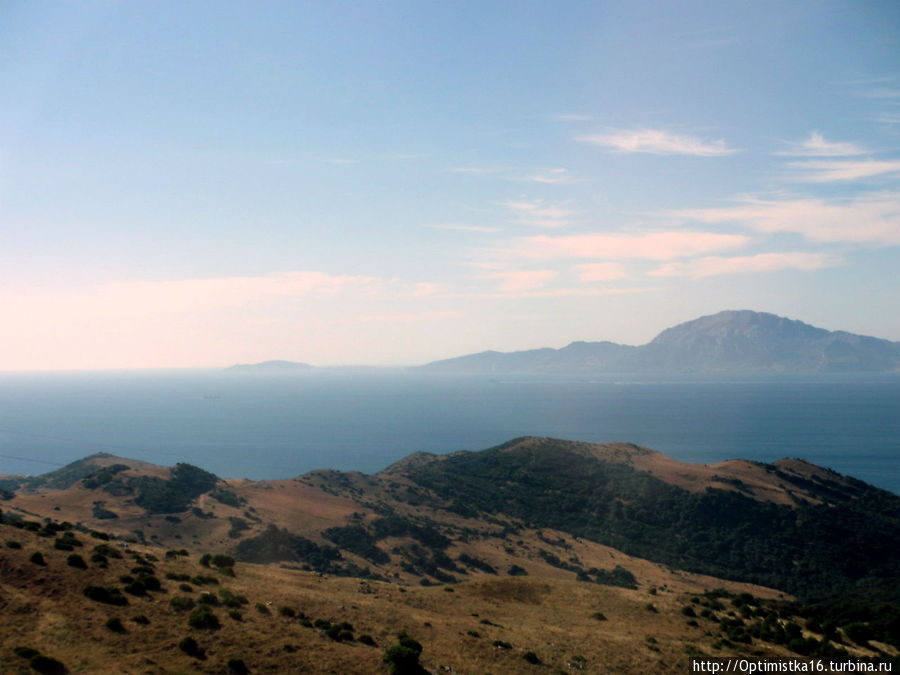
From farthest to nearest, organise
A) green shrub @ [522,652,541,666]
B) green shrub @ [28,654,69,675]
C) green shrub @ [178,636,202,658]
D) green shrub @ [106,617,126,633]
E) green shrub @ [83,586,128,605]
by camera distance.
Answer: green shrub @ [522,652,541,666], green shrub @ [83,586,128,605], green shrub @ [106,617,126,633], green shrub @ [178,636,202,658], green shrub @ [28,654,69,675]

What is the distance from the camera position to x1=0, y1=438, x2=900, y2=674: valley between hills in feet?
77.8

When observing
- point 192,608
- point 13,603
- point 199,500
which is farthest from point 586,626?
point 199,500

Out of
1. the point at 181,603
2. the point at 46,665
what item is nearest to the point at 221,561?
the point at 181,603

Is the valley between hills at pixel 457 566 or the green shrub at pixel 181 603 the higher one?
the green shrub at pixel 181 603

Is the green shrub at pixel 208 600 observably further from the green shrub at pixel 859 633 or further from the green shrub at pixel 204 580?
the green shrub at pixel 859 633

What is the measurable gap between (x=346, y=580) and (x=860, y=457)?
198 m

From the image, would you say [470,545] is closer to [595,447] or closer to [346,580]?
[346,580]

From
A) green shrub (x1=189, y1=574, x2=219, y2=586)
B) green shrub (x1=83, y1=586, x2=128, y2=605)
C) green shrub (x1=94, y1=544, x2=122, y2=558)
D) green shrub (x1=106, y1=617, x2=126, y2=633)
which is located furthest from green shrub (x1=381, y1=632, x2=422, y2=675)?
green shrub (x1=94, y1=544, x2=122, y2=558)

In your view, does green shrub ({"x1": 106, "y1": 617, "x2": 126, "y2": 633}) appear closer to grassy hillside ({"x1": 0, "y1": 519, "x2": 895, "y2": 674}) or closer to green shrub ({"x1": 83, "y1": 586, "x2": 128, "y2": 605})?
grassy hillside ({"x1": 0, "y1": 519, "x2": 895, "y2": 674})

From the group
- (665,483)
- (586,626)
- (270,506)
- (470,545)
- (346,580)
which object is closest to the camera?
(586,626)

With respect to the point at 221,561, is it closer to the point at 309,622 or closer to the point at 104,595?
the point at 104,595

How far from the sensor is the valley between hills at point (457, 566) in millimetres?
23703

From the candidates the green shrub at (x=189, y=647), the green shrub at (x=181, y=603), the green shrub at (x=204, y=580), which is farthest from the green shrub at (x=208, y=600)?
the green shrub at (x=189, y=647)

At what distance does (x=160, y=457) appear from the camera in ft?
628
